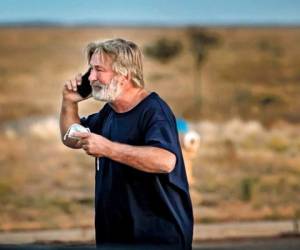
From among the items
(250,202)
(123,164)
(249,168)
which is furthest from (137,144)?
(249,168)

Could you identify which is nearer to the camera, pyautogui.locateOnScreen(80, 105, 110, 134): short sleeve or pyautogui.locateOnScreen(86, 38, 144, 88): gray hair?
pyautogui.locateOnScreen(86, 38, 144, 88): gray hair

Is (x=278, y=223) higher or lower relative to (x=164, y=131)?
lower

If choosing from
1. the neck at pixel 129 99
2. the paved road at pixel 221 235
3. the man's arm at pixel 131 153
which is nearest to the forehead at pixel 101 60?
the neck at pixel 129 99

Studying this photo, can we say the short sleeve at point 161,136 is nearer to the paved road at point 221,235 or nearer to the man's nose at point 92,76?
the man's nose at point 92,76

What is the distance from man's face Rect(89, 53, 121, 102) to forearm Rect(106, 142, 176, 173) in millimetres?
317

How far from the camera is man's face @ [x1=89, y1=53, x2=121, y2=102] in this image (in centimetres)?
441

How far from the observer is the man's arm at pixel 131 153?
4.13 meters

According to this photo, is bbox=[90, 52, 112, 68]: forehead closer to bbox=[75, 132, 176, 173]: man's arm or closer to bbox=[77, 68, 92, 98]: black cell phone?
bbox=[77, 68, 92, 98]: black cell phone

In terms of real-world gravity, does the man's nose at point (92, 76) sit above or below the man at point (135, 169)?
above

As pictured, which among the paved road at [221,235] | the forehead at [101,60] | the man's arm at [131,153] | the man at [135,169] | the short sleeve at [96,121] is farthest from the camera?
the paved road at [221,235]

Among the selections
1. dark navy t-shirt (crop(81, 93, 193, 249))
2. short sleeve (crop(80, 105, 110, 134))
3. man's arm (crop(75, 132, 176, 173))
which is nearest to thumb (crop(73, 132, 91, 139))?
man's arm (crop(75, 132, 176, 173))

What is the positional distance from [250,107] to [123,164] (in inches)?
559

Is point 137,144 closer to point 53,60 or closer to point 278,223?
point 278,223

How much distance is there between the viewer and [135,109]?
4.42 meters
